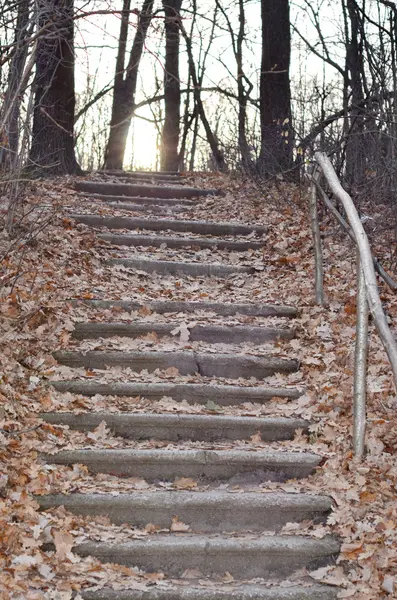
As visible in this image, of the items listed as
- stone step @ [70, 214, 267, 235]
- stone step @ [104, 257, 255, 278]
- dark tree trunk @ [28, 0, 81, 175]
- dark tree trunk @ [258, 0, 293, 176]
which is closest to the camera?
stone step @ [104, 257, 255, 278]

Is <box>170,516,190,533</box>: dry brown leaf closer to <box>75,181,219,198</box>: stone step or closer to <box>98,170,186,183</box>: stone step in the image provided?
<box>75,181,219,198</box>: stone step

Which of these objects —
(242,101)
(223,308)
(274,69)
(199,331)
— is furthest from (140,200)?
(242,101)

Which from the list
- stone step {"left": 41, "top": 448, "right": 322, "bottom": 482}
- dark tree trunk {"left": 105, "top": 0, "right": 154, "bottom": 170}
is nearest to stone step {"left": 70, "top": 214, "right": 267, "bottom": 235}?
stone step {"left": 41, "top": 448, "right": 322, "bottom": 482}

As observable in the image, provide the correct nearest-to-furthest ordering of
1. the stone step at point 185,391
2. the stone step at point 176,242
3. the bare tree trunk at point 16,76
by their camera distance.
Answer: the stone step at point 185,391, the bare tree trunk at point 16,76, the stone step at point 176,242

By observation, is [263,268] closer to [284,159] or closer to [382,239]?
[382,239]

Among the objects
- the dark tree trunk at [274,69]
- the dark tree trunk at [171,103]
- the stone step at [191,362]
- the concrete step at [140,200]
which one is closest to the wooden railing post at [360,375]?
the stone step at [191,362]

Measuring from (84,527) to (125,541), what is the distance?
0.22m

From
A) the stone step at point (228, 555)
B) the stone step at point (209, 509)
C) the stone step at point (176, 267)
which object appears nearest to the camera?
the stone step at point (228, 555)

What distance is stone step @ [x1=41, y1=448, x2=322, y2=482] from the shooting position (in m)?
3.80

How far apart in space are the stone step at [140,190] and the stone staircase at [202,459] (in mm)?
3711

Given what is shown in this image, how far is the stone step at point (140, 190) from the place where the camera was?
895cm

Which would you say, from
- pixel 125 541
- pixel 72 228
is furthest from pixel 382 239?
pixel 125 541

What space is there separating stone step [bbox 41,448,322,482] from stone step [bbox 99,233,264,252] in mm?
3434

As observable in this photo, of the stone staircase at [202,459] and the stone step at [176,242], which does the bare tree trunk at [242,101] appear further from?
the stone staircase at [202,459]
